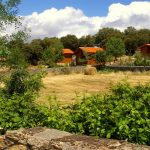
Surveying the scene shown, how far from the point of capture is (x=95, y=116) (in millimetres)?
4969

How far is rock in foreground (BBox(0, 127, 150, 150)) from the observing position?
410 cm

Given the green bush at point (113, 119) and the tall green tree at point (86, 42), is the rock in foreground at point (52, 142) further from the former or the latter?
the tall green tree at point (86, 42)

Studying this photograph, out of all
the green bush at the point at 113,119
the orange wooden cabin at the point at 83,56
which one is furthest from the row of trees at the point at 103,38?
the green bush at the point at 113,119

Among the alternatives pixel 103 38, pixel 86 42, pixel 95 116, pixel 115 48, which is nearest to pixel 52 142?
pixel 95 116

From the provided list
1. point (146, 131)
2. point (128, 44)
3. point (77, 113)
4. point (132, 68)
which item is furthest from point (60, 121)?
point (128, 44)

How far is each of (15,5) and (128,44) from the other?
263 feet

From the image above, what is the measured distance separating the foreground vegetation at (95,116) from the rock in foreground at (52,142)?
0.35 meters

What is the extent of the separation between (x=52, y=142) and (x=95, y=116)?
2.71 feet

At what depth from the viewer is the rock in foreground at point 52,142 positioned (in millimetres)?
4102

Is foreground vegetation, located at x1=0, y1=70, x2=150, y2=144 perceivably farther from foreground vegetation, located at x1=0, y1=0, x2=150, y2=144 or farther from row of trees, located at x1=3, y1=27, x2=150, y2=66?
row of trees, located at x1=3, y1=27, x2=150, y2=66

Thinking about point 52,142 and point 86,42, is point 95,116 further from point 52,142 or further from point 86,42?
point 86,42

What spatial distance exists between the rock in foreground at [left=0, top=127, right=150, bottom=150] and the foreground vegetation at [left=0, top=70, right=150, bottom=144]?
35 cm

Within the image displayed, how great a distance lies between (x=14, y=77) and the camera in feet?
42.5

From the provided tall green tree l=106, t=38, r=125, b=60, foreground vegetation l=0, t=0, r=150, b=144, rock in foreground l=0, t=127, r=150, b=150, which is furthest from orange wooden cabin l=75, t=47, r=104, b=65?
rock in foreground l=0, t=127, r=150, b=150
